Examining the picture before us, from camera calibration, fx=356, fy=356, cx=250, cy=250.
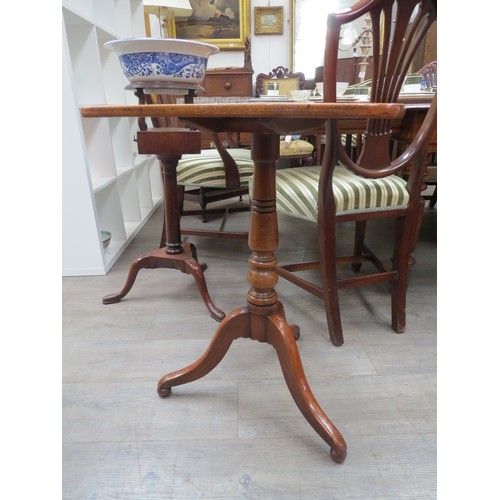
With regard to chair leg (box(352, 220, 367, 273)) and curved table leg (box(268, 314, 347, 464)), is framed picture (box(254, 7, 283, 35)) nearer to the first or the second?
chair leg (box(352, 220, 367, 273))

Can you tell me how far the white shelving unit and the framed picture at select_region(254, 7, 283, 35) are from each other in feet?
4.11

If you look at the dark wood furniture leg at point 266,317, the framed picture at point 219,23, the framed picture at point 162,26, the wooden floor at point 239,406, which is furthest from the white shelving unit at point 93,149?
the dark wood furniture leg at point 266,317

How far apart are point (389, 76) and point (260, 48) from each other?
2720 millimetres

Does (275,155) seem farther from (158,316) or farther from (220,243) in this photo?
(220,243)

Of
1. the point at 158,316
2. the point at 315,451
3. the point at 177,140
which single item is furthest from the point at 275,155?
the point at 158,316

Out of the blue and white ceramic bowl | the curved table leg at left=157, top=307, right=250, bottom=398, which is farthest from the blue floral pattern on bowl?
the curved table leg at left=157, top=307, right=250, bottom=398

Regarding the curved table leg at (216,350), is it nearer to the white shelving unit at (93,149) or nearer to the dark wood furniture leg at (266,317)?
the dark wood furniture leg at (266,317)

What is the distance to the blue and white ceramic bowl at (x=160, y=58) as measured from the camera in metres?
0.78

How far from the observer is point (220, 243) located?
2129 mm

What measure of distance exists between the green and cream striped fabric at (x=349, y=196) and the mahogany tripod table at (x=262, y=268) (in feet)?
1.08

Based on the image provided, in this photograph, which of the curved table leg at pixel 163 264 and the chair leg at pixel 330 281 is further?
the curved table leg at pixel 163 264

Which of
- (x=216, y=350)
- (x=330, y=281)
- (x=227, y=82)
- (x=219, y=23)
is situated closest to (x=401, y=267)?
(x=330, y=281)

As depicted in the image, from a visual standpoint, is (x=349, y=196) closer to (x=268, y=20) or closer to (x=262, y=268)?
(x=262, y=268)

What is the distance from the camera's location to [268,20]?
3178mm
